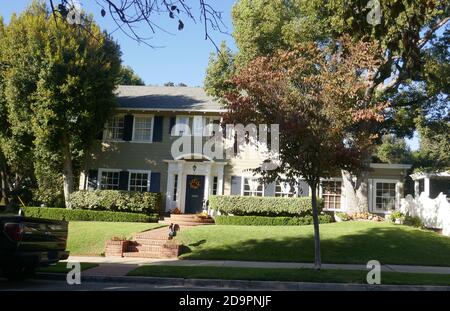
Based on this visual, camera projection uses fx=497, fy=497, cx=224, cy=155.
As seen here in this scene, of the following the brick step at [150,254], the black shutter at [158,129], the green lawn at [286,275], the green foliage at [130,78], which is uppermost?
the green foliage at [130,78]

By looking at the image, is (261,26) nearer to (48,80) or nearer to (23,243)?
(48,80)

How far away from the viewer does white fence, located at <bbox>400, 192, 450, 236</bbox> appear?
2053 cm

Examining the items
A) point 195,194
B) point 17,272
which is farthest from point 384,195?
point 17,272

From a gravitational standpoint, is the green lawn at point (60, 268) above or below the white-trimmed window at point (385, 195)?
below

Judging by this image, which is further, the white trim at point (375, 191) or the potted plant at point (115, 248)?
the white trim at point (375, 191)

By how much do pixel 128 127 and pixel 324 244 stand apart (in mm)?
13796

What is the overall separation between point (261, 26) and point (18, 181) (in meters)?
16.7

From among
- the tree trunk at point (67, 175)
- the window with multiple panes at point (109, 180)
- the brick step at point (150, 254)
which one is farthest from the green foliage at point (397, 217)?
the tree trunk at point (67, 175)

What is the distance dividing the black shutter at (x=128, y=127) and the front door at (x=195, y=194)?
165 inches

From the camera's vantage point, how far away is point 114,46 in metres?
26.4

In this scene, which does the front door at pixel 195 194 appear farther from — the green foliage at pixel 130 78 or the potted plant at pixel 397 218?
the green foliage at pixel 130 78

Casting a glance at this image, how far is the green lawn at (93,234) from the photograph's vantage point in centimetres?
1728

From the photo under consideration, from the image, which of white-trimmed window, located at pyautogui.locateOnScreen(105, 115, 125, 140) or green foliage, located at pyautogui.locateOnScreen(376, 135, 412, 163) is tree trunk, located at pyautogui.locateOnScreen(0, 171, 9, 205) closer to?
white-trimmed window, located at pyautogui.locateOnScreen(105, 115, 125, 140)

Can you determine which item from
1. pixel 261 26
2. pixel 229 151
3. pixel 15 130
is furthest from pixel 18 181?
pixel 261 26
